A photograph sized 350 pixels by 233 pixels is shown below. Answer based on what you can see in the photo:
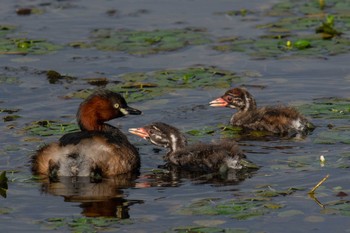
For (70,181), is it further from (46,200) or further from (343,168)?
(343,168)

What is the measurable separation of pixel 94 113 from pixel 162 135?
2.84ft

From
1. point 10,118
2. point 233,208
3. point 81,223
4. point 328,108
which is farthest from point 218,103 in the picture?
point 81,223

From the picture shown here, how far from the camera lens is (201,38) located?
18.9 m

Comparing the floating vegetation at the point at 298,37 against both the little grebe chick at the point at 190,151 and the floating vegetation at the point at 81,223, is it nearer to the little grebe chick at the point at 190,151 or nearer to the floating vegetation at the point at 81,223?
the little grebe chick at the point at 190,151

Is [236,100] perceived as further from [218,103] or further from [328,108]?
[328,108]

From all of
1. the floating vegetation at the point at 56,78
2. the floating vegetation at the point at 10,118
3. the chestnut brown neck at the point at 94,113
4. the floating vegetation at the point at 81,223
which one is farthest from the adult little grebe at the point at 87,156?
the floating vegetation at the point at 56,78

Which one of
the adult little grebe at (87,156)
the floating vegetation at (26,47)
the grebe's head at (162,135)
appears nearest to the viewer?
the adult little grebe at (87,156)

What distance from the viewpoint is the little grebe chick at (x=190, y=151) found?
13.0m

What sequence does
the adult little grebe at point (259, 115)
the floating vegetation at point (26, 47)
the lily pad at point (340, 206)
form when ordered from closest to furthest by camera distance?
the lily pad at point (340, 206) < the adult little grebe at point (259, 115) < the floating vegetation at point (26, 47)

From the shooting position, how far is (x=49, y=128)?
14516 mm

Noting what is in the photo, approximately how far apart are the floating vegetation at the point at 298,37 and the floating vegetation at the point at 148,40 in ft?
1.70

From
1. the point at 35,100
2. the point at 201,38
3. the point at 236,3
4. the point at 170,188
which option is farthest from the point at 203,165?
the point at 236,3

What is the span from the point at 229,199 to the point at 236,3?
1010 cm

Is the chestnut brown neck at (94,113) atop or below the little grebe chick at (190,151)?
atop
